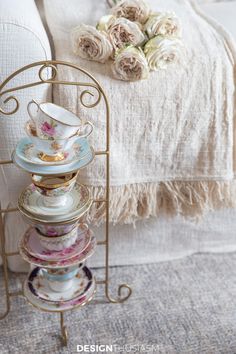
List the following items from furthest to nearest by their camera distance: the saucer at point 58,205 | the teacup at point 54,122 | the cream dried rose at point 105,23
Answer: the cream dried rose at point 105,23
the saucer at point 58,205
the teacup at point 54,122

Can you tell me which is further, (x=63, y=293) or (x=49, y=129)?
(x=63, y=293)

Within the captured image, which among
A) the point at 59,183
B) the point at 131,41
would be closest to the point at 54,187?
the point at 59,183

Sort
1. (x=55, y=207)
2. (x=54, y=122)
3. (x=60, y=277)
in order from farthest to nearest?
(x=60, y=277)
(x=55, y=207)
(x=54, y=122)

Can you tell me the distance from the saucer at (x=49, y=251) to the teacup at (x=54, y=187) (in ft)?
0.39

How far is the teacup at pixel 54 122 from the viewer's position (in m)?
0.97

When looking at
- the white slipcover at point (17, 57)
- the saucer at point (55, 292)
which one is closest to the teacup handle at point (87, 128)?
the white slipcover at point (17, 57)

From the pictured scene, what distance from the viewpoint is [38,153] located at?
1.04m

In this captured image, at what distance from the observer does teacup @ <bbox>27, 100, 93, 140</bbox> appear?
0.97 meters

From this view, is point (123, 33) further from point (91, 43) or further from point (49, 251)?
point (49, 251)

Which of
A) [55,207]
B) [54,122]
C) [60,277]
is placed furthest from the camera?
[60,277]

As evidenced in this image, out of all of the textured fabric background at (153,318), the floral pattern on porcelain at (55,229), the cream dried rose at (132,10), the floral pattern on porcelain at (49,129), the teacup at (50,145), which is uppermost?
the cream dried rose at (132,10)

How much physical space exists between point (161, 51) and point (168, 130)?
180 millimetres

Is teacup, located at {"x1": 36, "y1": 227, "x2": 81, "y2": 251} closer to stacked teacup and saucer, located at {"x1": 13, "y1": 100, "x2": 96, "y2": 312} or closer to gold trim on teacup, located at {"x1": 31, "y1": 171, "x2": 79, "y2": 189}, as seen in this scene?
stacked teacup and saucer, located at {"x1": 13, "y1": 100, "x2": 96, "y2": 312}

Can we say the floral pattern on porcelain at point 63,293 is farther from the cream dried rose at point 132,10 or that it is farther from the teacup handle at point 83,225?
the cream dried rose at point 132,10
